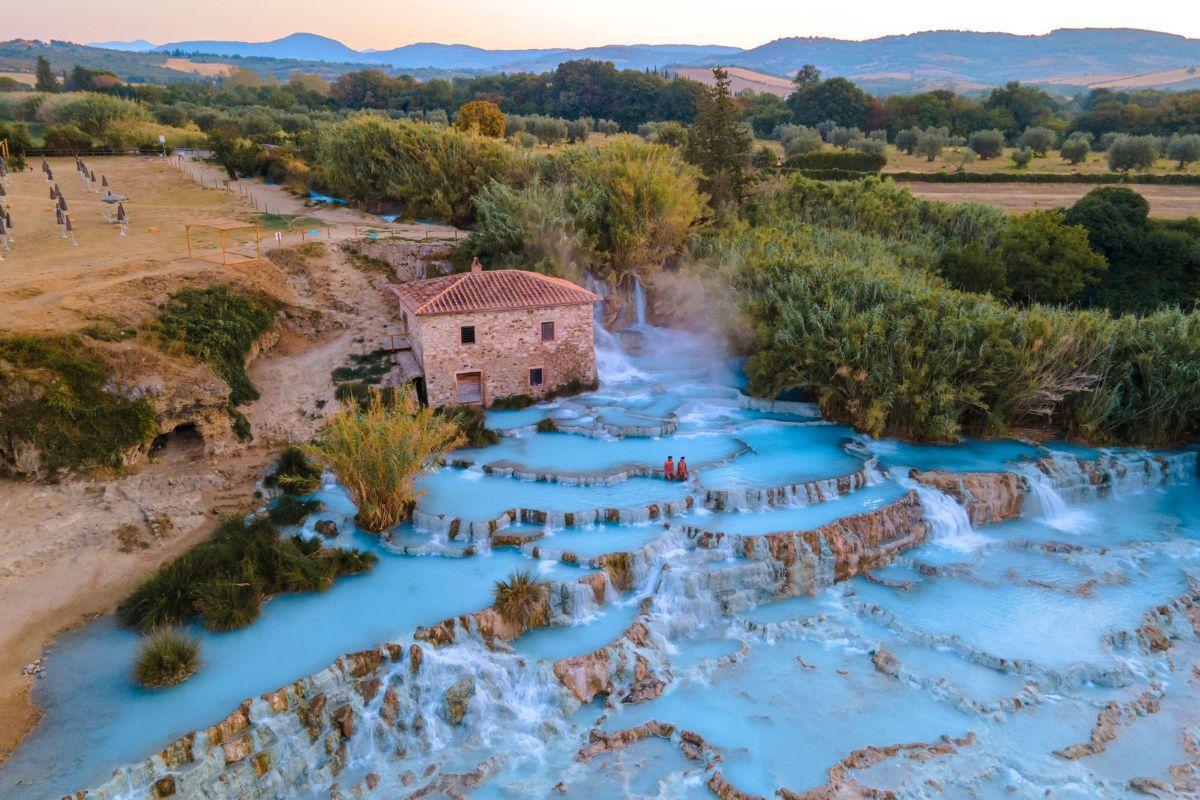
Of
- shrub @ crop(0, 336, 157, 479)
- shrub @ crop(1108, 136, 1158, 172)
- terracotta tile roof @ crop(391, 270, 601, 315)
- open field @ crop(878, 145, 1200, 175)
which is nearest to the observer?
shrub @ crop(0, 336, 157, 479)

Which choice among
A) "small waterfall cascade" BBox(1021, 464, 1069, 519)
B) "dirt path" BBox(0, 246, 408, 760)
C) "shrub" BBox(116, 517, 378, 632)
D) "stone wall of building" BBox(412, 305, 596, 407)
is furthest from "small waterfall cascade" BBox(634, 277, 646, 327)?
"shrub" BBox(116, 517, 378, 632)

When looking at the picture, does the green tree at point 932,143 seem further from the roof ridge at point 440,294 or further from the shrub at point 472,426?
the shrub at point 472,426

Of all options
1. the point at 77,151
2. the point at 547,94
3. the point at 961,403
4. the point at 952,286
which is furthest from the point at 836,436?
the point at 547,94

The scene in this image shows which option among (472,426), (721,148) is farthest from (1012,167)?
(472,426)

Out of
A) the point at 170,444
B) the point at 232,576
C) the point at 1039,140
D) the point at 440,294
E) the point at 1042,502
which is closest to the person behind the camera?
the point at 232,576

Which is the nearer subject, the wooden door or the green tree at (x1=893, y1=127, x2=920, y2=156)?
the wooden door

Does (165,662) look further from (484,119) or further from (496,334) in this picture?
(484,119)

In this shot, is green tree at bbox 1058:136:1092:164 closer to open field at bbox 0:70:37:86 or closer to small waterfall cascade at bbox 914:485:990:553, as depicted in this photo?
small waterfall cascade at bbox 914:485:990:553
